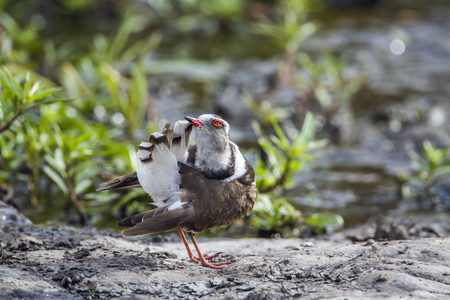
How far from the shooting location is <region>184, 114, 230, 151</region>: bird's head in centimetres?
366

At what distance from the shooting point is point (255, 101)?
8.20 metres

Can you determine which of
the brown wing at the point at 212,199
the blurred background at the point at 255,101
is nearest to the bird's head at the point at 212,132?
the brown wing at the point at 212,199

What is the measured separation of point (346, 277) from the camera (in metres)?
3.30

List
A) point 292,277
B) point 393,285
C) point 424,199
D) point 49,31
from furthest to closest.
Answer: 1. point 49,31
2. point 424,199
3. point 292,277
4. point 393,285

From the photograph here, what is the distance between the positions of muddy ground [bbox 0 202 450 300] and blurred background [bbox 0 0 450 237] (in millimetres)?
914

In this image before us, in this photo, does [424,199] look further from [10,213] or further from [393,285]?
[10,213]

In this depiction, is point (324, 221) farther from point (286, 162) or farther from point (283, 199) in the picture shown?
point (286, 162)

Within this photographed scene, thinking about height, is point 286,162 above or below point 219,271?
above

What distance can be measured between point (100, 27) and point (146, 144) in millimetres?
8134

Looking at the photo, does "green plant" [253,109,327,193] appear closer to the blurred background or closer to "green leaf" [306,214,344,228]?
the blurred background

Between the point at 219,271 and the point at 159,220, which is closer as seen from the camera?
the point at 159,220

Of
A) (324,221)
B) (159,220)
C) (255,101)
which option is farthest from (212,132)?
(255,101)

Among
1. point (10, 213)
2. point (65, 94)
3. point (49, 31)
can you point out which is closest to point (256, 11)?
point (49, 31)

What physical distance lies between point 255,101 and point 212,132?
4.59m
